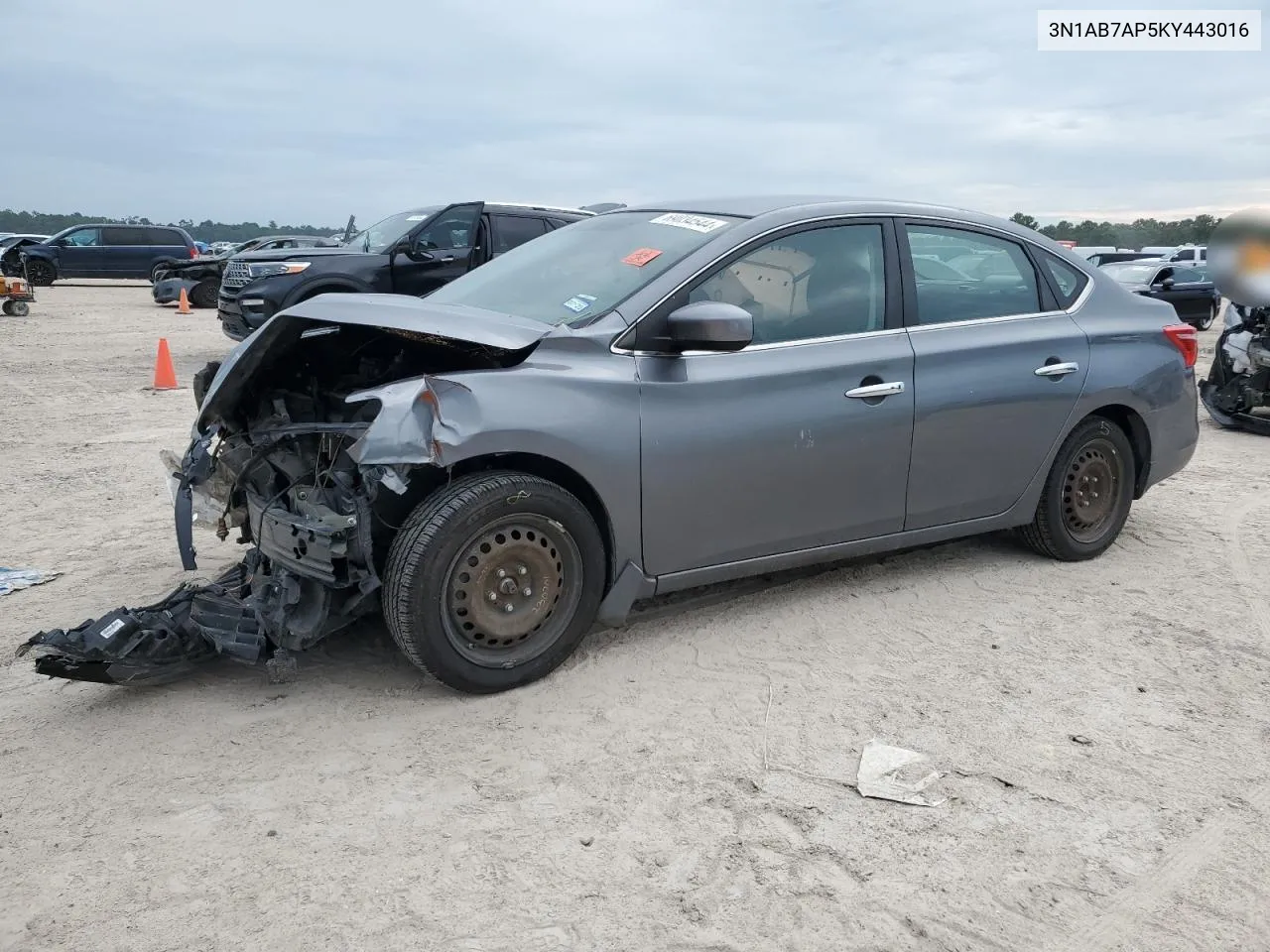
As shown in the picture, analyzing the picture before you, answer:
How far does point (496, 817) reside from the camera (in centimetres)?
301

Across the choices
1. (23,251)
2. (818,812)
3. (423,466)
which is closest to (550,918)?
(818,812)

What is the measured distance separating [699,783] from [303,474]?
1970mm

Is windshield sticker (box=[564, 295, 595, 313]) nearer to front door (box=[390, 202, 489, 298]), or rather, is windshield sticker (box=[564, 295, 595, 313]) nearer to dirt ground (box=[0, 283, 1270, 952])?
dirt ground (box=[0, 283, 1270, 952])

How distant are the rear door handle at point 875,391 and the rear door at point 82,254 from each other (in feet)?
94.1

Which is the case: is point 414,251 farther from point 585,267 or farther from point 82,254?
point 82,254

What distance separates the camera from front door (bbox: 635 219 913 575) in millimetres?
3930

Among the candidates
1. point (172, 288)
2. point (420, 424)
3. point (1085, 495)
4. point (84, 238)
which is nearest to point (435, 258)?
point (1085, 495)

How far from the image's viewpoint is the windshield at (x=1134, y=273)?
18625 mm

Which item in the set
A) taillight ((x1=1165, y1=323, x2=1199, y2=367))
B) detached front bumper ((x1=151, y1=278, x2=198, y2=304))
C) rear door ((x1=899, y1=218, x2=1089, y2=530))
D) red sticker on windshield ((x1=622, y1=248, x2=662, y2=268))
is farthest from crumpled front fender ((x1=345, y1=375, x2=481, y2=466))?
detached front bumper ((x1=151, y1=278, x2=198, y2=304))

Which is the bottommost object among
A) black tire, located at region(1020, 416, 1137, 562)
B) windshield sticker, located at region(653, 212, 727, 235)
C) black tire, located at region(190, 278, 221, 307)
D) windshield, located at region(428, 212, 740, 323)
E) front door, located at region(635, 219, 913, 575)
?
black tire, located at region(190, 278, 221, 307)

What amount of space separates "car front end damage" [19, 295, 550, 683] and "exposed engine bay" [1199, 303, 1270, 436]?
7.77 meters

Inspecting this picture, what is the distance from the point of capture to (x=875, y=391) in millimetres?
4320

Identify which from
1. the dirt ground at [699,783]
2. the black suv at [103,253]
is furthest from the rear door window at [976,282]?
the black suv at [103,253]

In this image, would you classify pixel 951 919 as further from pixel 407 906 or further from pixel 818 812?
pixel 407 906
